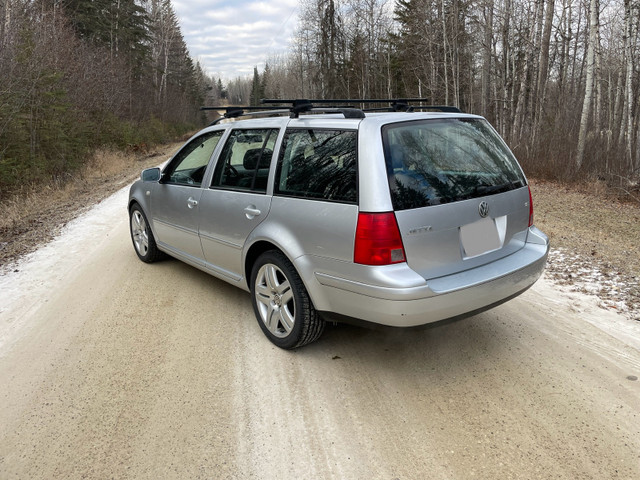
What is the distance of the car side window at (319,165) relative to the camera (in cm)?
299

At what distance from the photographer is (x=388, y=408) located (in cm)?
284

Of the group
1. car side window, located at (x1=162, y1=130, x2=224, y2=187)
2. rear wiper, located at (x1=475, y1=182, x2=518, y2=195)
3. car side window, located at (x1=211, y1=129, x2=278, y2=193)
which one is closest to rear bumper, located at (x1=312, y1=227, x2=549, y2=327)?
rear wiper, located at (x1=475, y1=182, x2=518, y2=195)

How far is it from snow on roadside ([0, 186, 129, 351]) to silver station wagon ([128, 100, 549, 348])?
83.2 inches

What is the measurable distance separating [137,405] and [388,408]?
1.58m

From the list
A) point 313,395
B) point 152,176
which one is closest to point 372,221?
point 313,395

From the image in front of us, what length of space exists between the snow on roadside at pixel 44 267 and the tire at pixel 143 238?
80cm

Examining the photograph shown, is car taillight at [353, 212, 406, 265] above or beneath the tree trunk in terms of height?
beneath

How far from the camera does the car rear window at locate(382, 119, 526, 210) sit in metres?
2.88

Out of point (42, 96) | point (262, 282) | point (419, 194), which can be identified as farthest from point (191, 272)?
point (42, 96)

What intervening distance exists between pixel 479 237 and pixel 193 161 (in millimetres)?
3039

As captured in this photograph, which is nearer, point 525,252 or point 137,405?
point 137,405

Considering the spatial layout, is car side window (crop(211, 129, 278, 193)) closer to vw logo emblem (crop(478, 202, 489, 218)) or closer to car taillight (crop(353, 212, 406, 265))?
car taillight (crop(353, 212, 406, 265))

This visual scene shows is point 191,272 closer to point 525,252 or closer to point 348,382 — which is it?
point 348,382

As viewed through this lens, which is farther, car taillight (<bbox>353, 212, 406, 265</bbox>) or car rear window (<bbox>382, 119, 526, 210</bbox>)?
car rear window (<bbox>382, 119, 526, 210</bbox>)
